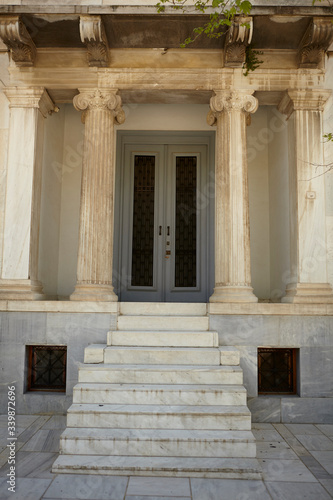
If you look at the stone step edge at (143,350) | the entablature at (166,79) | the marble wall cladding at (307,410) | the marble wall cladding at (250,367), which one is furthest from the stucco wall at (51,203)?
the marble wall cladding at (307,410)

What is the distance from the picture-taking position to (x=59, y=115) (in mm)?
7809

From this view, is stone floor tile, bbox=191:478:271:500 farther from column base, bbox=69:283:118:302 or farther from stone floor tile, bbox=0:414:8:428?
column base, bbox=69:283:118:302

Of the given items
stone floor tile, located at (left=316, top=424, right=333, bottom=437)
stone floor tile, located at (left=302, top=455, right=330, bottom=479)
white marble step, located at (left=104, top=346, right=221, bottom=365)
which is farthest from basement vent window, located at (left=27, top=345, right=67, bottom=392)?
stone floor tile, located at (left=316, top=424, right=333, bottom=437)

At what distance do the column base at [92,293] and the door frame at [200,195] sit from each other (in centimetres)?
176

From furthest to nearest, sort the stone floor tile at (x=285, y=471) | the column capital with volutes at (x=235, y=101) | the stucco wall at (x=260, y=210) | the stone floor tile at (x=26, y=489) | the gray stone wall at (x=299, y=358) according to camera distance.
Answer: the stucco wall at (x=260, y=210), the column capital with volutes at (x=235, y=101), the gray stone wall at (x=299, y=358), the stone floor tile at (x=285, y=471), the stone floor tile at (x=26, y=489)

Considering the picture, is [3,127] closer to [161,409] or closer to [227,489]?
[161,409]

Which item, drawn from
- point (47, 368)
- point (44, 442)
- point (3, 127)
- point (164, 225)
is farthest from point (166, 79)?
point (44, 442)

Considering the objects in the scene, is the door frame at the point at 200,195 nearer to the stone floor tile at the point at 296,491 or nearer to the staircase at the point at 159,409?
the staircase at the point at 159,409

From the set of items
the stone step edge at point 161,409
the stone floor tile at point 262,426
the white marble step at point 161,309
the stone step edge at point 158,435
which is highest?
the white marble step at point 161,309

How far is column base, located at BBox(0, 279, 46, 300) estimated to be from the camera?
593cm

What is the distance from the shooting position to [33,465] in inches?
157

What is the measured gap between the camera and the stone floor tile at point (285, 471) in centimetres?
378

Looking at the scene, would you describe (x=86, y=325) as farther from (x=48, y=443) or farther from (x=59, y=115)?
(x=59, y=115)

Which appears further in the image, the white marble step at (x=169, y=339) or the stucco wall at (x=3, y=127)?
the stucco wall at (x=3, y=127)
